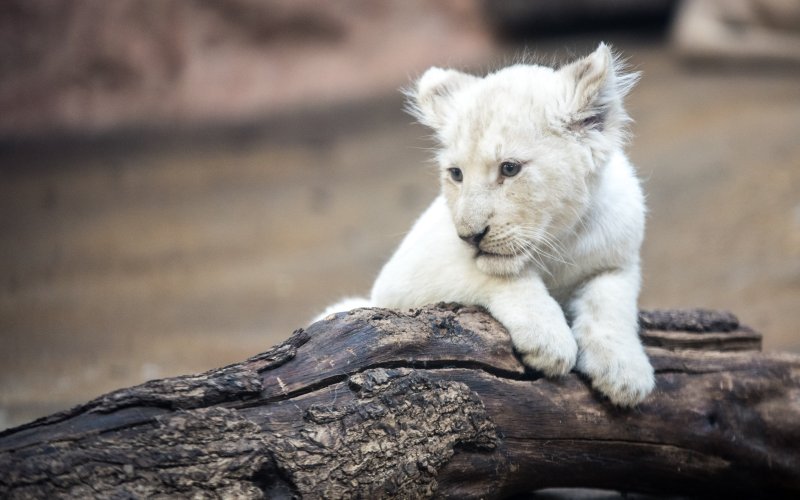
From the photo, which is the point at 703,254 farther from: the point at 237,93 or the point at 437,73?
the point at 237,93

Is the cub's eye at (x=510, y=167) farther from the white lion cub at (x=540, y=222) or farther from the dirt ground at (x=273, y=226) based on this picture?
the dirt ground at (x=273, y=226)

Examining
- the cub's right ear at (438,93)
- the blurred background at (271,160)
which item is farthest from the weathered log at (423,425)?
the blurred background at (271,160)

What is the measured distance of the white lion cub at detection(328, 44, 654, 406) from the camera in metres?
4.08

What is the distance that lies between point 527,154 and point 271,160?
9.85 m

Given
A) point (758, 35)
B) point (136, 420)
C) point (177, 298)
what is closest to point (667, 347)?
point (136, 420)

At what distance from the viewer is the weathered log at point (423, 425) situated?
3195 mm

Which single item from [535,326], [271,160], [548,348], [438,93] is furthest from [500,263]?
[271,160]

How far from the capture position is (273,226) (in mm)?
12086

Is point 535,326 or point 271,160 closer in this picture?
point 535,326

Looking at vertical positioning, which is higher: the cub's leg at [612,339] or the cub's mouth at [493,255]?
the cub's mouth at [493,255]

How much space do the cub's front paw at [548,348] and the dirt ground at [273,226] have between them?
4.27 metres

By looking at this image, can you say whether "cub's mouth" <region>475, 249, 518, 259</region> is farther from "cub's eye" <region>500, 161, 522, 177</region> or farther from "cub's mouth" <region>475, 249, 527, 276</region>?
"cub's eye" <region>500, 161, 522, 177</region>

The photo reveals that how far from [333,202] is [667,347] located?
8.18m

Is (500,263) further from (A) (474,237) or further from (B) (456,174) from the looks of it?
(B) (456,174)
